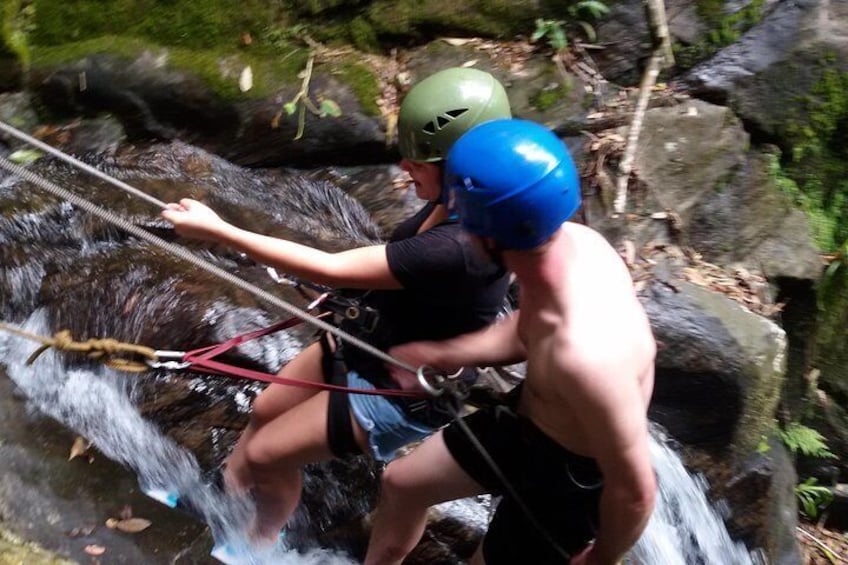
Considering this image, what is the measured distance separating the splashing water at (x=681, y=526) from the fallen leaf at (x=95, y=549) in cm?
262

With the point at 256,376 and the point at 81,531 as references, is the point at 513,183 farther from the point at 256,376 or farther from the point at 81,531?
the point at 81,531

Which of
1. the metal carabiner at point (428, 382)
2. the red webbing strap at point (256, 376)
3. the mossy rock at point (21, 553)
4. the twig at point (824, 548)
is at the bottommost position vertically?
the twig at point (824, 548)

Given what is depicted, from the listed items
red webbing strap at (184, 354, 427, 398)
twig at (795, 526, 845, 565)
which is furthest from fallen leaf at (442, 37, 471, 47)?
twig at (795, 526, 845, 565)

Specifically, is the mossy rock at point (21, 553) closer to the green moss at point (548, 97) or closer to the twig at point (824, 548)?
the green moss at point (548, 97)

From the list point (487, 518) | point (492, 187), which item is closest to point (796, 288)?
point (487, 518)

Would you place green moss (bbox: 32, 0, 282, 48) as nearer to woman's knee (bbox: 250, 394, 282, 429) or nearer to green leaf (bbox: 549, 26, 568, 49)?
green leaf (bbox: 549, 26, 568, 49)

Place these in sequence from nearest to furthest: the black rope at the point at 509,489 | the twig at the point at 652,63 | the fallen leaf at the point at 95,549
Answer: the black rope at the point at 509,489 < the fallen leaf at the point at 95,549 < the twig at the point at 652,63

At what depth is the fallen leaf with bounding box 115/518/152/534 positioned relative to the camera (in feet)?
9.99

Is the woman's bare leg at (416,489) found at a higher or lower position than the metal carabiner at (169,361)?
lower

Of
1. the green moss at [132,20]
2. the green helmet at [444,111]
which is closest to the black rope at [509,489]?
the green helmet at [444,111]

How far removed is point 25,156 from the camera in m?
5.50

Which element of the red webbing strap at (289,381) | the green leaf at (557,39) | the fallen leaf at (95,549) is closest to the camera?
the red webbing strap at (289,381)

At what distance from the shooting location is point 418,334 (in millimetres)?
2568

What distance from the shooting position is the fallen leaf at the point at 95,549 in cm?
287
